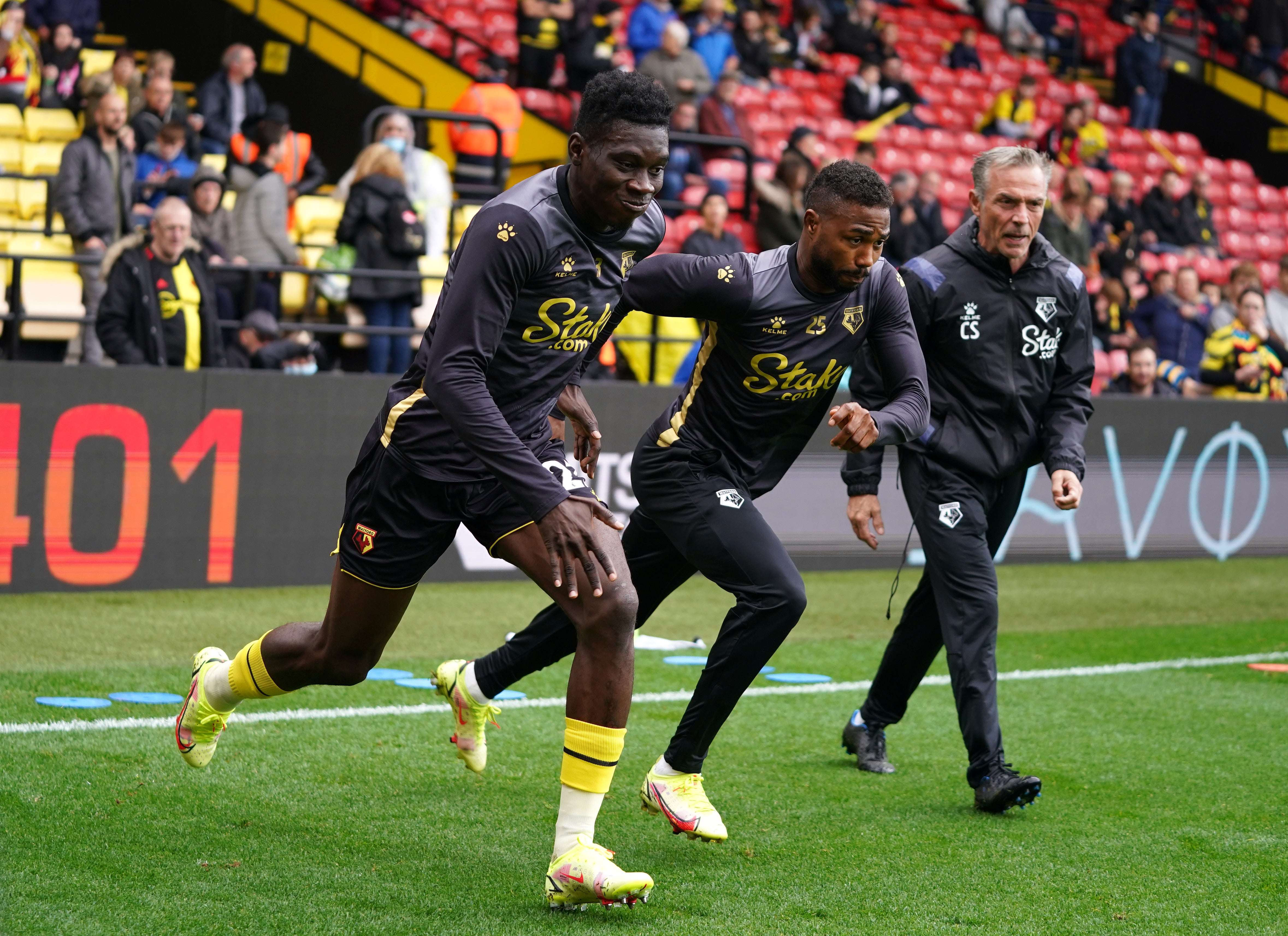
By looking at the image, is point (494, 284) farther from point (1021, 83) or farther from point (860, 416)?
point (1021, 83)

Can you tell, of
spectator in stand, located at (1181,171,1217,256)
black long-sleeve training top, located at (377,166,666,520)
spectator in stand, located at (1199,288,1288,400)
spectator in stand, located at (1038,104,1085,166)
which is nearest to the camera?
black long-sleeve training top, located at (377,166,666,520)

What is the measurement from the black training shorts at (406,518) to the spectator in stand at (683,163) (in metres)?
9.91

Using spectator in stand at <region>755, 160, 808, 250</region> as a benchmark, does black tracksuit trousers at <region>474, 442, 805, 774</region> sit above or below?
above

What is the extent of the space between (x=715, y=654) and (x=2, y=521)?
5428 millimetres

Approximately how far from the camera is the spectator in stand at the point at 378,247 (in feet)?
36.6

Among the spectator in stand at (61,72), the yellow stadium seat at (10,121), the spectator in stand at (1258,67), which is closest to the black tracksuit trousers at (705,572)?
the yellow stadium seat at (10,121)

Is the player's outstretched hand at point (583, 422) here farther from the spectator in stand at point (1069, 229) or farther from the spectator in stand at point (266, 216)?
the spectator in stand at point (1069, 229)

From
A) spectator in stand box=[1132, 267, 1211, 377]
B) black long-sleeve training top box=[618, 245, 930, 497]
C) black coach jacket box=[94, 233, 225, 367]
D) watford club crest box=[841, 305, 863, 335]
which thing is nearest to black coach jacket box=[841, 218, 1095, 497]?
black long-sleeve training top box=[618, 245, 930, 497]

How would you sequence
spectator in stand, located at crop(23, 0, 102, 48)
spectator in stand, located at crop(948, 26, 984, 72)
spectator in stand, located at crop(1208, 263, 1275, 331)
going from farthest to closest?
spectator in stand, located at crop(948, 26, 984, 72), spectator in stand, located at crop(1208, 263, 1275, 331), spectator in stand, located at crop(23, 0, 102, 48)

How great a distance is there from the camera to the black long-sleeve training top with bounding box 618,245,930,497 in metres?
4.73

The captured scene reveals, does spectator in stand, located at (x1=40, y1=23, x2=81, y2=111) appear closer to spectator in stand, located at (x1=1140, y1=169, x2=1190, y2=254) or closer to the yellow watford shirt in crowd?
the yellow watford shirt in crowd

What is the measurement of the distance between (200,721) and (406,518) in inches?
42.9

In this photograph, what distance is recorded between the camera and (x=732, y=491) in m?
4.89

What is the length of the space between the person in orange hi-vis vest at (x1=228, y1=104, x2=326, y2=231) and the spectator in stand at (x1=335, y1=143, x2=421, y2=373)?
66 cm
